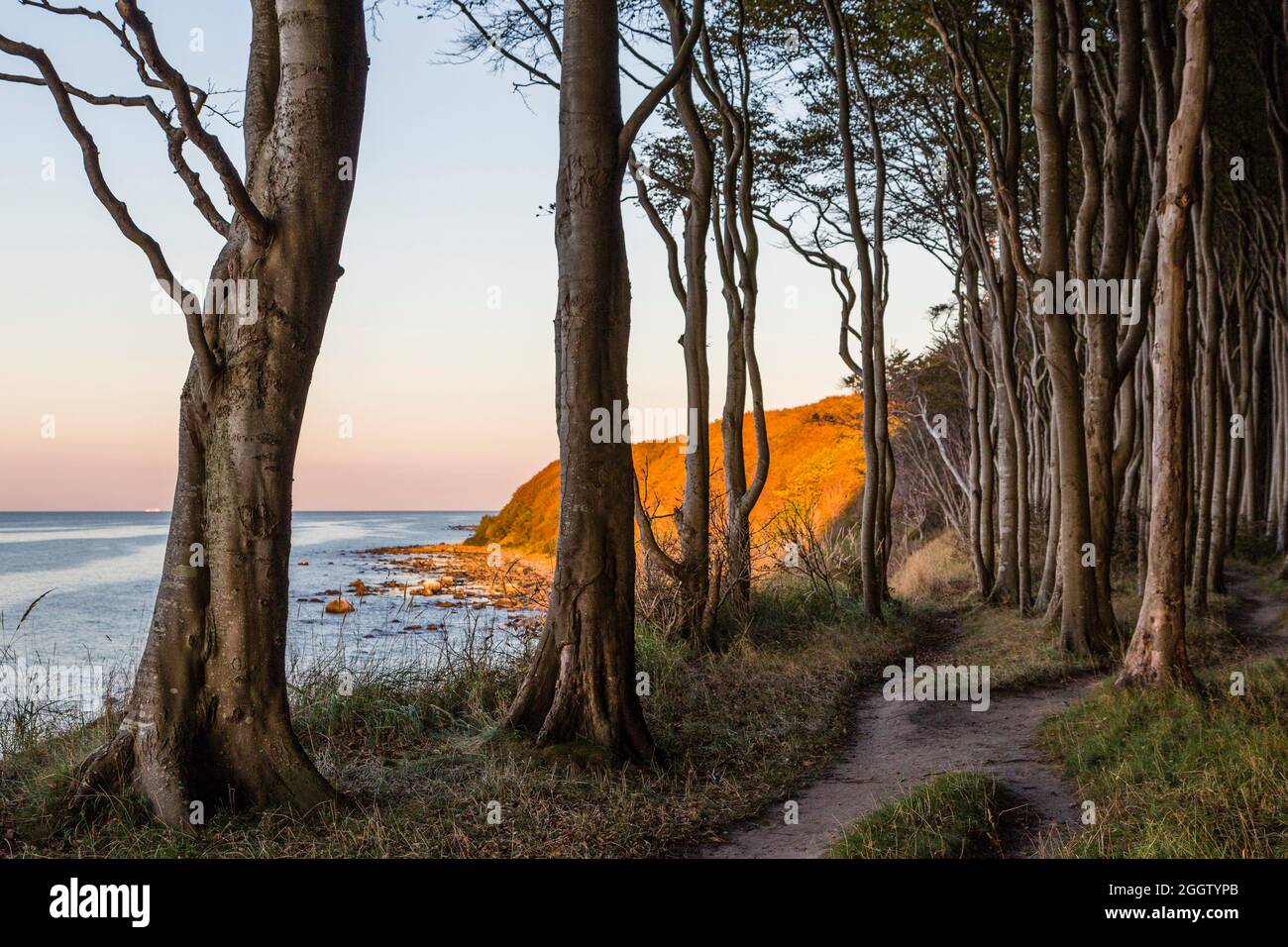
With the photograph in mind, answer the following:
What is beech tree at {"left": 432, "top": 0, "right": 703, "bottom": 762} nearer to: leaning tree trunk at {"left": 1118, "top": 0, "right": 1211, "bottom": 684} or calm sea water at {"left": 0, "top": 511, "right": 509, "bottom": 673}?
calm sea water at {"left": 0, "top": 511, "right": 509, "bottom": 673}

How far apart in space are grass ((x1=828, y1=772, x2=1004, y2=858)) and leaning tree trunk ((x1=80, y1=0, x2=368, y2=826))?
2.59 meters

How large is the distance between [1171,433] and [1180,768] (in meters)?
3.23

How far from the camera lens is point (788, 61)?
1384cm

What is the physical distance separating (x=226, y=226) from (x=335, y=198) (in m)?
0.61

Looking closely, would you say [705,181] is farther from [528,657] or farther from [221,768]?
[221,768]

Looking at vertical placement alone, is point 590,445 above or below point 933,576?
above

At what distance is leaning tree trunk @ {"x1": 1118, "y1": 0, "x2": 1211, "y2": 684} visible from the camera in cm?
764

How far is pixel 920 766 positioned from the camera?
6578mm

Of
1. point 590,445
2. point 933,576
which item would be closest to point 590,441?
point 590,445

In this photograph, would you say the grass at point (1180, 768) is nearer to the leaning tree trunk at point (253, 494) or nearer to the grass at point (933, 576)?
the leaning tree trunk at point (253, 494)

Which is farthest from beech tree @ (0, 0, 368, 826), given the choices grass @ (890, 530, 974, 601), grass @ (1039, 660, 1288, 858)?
grass @ (890, 530, 974, 601)

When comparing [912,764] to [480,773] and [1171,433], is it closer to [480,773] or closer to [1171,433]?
[480,773]
